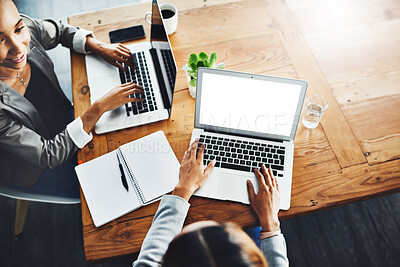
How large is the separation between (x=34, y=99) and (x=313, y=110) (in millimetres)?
1044

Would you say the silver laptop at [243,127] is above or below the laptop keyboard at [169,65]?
below

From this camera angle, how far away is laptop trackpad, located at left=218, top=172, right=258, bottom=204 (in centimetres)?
97

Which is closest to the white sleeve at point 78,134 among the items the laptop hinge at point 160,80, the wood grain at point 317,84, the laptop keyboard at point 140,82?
the laptop keyboard at point 140,82

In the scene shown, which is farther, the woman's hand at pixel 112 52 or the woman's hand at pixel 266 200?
the woman's hand at pixel 112 52

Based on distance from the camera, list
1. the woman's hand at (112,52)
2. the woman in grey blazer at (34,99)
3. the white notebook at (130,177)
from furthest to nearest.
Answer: the woman's hand at (112,52)
the woman in grey blazer at (34,99)
the white notebook at (130,177)

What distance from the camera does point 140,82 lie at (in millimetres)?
1199

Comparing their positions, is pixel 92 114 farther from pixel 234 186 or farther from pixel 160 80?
pixel 234 186

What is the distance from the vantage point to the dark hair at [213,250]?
2.20 ft

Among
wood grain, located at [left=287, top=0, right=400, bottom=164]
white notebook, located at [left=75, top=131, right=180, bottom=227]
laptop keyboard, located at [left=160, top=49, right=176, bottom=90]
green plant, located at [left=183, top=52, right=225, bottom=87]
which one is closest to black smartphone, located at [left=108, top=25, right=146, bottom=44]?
laptop keyboard, located at [left=160, top=49, right=176, bottom=90]

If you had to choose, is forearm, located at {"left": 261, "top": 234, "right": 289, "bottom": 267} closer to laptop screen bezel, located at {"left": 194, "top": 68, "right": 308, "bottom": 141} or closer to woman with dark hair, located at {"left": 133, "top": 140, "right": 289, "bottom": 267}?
woman with dark hair, located at {"left": 133, "top": 140, "right": 289, "bottom": 267}

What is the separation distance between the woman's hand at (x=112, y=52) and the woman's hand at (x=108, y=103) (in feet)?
0.48

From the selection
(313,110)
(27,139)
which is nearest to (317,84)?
(313,110)

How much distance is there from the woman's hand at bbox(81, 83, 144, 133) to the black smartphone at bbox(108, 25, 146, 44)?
0.89 ft

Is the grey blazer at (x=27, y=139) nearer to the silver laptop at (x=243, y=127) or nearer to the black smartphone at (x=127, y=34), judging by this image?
the black smartphone at (x=127, y=34)
